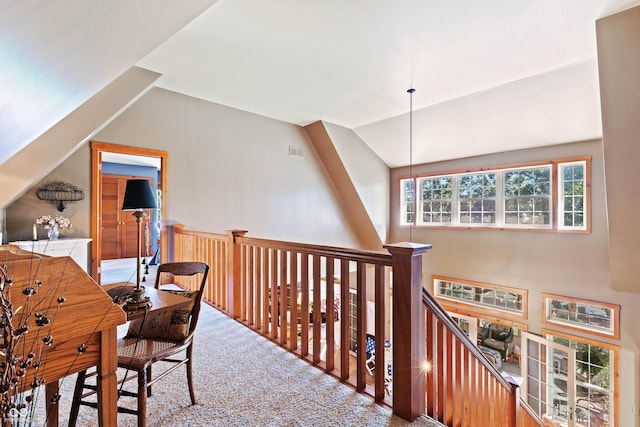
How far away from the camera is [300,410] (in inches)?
70.7

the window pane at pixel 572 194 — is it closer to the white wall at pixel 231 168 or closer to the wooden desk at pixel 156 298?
the white wall at pixel 231 168

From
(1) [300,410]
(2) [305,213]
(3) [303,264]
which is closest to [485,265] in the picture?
(2) [305,213]

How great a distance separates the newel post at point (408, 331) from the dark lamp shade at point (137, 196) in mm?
1531

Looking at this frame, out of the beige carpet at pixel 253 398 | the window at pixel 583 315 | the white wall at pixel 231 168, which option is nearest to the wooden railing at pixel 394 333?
the beige carpet at pixel 253 398

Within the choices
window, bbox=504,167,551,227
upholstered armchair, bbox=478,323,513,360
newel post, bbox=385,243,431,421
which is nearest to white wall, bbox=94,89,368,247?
window, bbox=504,167,551,227

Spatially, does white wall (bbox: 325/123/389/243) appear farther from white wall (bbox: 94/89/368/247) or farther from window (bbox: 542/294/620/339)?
window (bbox: 542/294/620/339)

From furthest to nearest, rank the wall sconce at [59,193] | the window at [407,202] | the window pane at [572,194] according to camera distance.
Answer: the window at [407,202] → the window pane at [572,194] → the wall sconce at [59,193]

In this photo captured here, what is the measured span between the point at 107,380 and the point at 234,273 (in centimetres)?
220

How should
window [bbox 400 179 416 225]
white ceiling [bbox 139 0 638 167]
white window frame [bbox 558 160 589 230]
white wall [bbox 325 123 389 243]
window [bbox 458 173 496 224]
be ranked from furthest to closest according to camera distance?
window [bbox 400 179 416 225]
white wall [bbox 325 123 389 243]
window [bbox 458 173 496 224]
white window frame [bbox 558 160 589 230]
white ceiling [bbox 139 0 638 167]

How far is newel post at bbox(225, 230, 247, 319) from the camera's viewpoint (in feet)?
10.5

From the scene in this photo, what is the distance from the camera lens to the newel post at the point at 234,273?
319 centimetres

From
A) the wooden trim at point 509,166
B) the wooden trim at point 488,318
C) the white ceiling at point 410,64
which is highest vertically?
the white ceiling at point 410,64

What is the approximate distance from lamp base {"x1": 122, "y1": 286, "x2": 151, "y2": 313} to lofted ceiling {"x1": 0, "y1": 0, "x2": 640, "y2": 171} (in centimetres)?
89

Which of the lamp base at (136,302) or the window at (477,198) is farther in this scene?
the window at (477,198)
